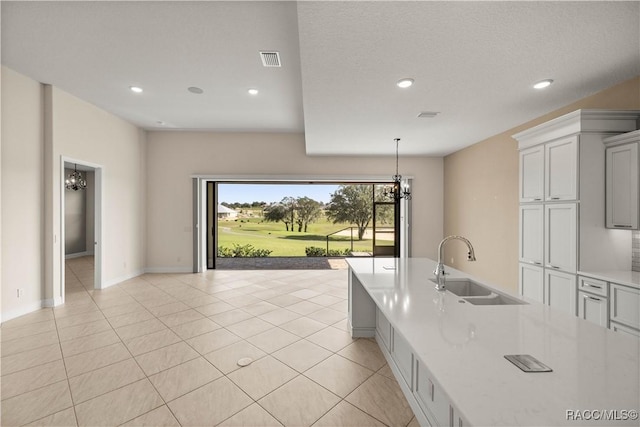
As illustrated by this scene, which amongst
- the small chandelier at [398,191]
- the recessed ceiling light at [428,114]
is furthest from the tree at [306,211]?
the recessed ceiling light at [428,114]

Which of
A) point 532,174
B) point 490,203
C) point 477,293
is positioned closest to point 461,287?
point 477,293

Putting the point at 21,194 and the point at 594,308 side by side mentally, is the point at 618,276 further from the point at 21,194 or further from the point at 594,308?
the point at 21,194

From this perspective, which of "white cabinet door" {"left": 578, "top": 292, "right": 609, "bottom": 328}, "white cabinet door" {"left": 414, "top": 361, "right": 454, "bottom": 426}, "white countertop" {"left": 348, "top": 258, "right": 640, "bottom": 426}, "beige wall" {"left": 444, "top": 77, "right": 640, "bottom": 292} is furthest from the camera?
"beige wall" {"left": 444, "top": 77, "right": 640, "bottom": 292}

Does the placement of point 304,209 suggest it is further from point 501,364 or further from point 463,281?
point 501,364

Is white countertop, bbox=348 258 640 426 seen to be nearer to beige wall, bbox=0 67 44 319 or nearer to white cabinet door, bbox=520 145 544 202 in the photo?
white cabinet door, bbox=520 145 544 202

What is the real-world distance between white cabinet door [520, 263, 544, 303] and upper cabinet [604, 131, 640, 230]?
838mm

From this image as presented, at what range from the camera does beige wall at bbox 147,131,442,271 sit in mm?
6430

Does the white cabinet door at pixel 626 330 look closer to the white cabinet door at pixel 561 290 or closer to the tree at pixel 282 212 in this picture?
the white cabinet door at pixel 561 290

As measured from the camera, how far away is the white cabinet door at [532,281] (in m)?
3.28

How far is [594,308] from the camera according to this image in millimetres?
2633

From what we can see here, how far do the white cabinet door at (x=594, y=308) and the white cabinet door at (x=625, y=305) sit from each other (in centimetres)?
5

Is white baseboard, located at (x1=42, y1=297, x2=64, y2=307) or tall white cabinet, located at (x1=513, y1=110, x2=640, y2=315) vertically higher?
tall white cabinet, located at (x1=513, y1=110, x2=640, y2=315)

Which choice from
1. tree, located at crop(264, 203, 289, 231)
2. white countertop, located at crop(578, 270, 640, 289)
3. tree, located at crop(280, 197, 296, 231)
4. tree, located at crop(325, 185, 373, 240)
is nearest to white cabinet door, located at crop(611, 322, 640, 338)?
white countertop, located at crop(578, 270, 640, 289)

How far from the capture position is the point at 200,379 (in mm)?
2393
